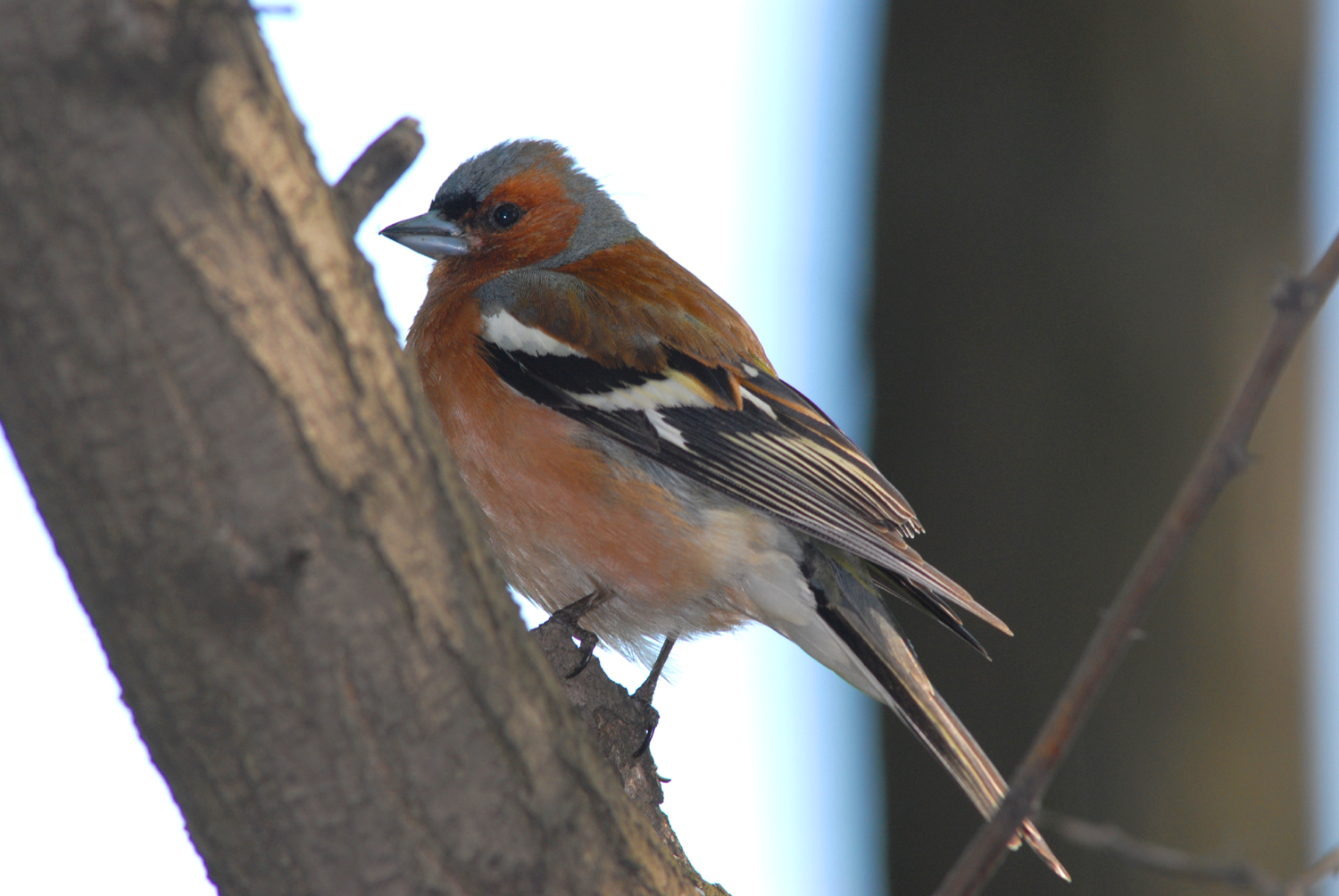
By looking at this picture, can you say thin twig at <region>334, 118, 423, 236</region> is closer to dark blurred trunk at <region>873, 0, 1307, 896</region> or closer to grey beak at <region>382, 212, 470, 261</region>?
grey beak at <region>382, 212, 470, 261</region>

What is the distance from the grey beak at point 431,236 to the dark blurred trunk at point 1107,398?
6.01ft

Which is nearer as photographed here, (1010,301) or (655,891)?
(655,891)

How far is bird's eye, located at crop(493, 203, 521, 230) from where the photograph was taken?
5.01m

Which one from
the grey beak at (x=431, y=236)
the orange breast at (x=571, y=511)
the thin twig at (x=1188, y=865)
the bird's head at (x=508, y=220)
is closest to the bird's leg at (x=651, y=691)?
the orange breast at (x=571, y=511)

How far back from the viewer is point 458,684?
185cm

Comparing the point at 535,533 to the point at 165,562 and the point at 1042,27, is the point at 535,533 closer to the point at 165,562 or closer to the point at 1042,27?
the point at 165,562

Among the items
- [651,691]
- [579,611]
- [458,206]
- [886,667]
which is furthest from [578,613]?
[458,206]

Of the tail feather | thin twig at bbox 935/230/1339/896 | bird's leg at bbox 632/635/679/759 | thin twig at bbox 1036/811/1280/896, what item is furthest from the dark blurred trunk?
thin twig at bbox 935/230/1339/896

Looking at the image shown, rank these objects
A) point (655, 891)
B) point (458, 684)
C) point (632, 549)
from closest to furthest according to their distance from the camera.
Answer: point (458, 684) < point (655, 891) < point (632, 549)

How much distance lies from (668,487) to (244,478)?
2.30 metres

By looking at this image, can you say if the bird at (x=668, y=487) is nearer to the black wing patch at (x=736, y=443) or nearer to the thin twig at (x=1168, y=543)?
the black wing patch at (x=736, y=443)

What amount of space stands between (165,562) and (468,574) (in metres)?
0.45

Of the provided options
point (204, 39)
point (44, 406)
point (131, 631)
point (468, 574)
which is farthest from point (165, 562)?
point (204, 39)

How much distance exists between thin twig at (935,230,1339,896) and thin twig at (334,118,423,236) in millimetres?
1316
